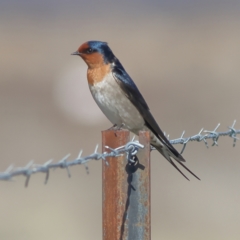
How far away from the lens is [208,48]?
1570 cm

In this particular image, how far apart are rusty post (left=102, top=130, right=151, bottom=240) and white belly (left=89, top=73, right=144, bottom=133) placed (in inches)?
51.3

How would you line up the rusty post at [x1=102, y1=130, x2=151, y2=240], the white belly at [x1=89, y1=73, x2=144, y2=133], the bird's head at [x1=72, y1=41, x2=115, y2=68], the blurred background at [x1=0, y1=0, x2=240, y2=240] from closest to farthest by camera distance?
the rusty post at [x1=102, y1=130, x2=151, y2=240] < the white belly at [x1=89, y1=73, x2=144, y2=133] < the bird's head at [x1=72, y1=41, x2=115, y2=68] < the blurred background at [x1=0, y1=0, x2=240, y2=240]

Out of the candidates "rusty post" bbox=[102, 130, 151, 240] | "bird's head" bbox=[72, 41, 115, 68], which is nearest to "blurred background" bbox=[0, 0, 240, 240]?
"bird's head" bbox=[72, 41, 115, 68]

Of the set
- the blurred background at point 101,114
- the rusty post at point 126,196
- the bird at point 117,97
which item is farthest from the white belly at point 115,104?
the blurred background at point 101,114

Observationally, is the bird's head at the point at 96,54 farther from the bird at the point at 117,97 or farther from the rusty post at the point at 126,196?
the rusty post at the point at 126,196

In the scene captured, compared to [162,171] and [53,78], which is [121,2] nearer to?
[53,78]

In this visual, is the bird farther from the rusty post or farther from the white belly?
the rusty post

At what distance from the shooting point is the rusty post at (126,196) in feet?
8.24

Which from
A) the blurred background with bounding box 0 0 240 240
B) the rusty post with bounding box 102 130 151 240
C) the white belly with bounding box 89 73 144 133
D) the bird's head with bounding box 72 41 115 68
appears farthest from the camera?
the blurred background with bounding box 0 0 240 240

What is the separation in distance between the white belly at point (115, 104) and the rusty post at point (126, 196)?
1.30 metres

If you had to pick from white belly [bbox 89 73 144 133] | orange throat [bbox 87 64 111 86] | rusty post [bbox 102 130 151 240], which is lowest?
rusty post [bbox 102 130 151 240]

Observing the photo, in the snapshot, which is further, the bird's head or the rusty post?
the bird's head

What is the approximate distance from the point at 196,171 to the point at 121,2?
1924 cm

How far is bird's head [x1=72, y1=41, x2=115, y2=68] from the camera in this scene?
4035mm
